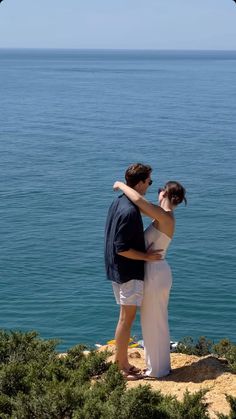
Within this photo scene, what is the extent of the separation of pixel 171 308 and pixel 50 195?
13.5m

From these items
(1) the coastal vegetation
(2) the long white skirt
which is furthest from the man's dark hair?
(1) the coastal vegetation

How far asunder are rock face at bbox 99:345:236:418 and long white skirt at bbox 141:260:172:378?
0.13 meters

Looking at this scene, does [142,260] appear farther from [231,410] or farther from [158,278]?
[231,410]

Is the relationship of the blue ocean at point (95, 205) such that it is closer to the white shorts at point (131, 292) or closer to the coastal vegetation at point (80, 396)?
the white shorts at point (131, 292)

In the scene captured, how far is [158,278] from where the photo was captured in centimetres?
609

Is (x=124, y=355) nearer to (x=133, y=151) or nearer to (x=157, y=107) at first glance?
(x=133, y=151)

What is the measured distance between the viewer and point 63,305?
838 inches

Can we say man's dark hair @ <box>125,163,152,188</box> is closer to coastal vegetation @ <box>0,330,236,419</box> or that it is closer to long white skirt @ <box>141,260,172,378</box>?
long white skirt @ <box>141,260,172,378</box>

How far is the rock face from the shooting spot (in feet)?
18.6

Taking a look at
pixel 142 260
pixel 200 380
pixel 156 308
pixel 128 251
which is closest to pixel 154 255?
pixel 142 260

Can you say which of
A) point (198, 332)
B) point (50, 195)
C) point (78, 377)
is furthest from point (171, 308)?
point (78, 377)

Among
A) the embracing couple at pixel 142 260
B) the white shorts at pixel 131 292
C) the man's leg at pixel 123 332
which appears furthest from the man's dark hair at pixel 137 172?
the man's leg at pixel 123 332

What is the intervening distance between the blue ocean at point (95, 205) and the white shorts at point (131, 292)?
11373 millimetres

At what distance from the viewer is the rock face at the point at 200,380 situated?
5.67 meters
